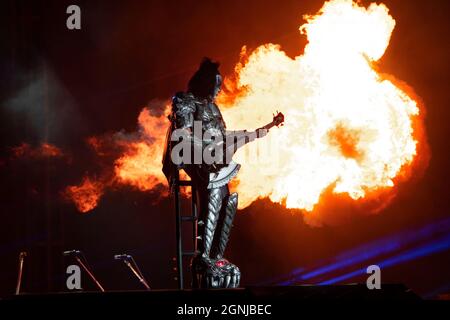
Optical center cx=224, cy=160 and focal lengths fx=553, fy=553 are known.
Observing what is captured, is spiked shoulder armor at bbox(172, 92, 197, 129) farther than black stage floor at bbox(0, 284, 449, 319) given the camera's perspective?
Yes

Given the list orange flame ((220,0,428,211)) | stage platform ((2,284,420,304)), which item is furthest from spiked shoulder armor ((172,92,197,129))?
orange flame ((220,0,428,211))

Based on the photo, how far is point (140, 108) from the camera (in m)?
10.4

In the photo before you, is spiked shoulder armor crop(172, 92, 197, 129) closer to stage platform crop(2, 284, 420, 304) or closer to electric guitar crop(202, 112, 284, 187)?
electric guitar crop(202, 112, 284, 187)

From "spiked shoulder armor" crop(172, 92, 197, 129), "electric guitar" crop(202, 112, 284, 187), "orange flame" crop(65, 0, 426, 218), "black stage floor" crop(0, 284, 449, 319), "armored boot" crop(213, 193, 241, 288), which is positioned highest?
"orange flame" crop(65, 0, 426, 218)

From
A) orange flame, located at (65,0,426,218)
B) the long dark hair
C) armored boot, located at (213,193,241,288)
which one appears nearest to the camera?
armored boot, located at (213,193,241,288)

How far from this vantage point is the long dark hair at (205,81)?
6513mm

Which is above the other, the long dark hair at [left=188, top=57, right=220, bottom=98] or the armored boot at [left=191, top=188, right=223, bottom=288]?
the long dark hair at [left=188, top=57, right=220, bottom=98]

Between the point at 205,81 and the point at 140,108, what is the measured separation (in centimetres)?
414

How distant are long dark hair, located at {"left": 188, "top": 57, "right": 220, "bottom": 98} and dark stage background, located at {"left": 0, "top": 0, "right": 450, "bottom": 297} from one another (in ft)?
13.4

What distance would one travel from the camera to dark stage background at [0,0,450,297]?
32.0 ft

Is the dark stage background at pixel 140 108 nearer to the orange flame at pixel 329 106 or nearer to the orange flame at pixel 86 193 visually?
the orange flame at pixel 86 193

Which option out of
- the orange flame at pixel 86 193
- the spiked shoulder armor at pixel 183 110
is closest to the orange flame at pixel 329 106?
the orange flame at pixel 86 193
